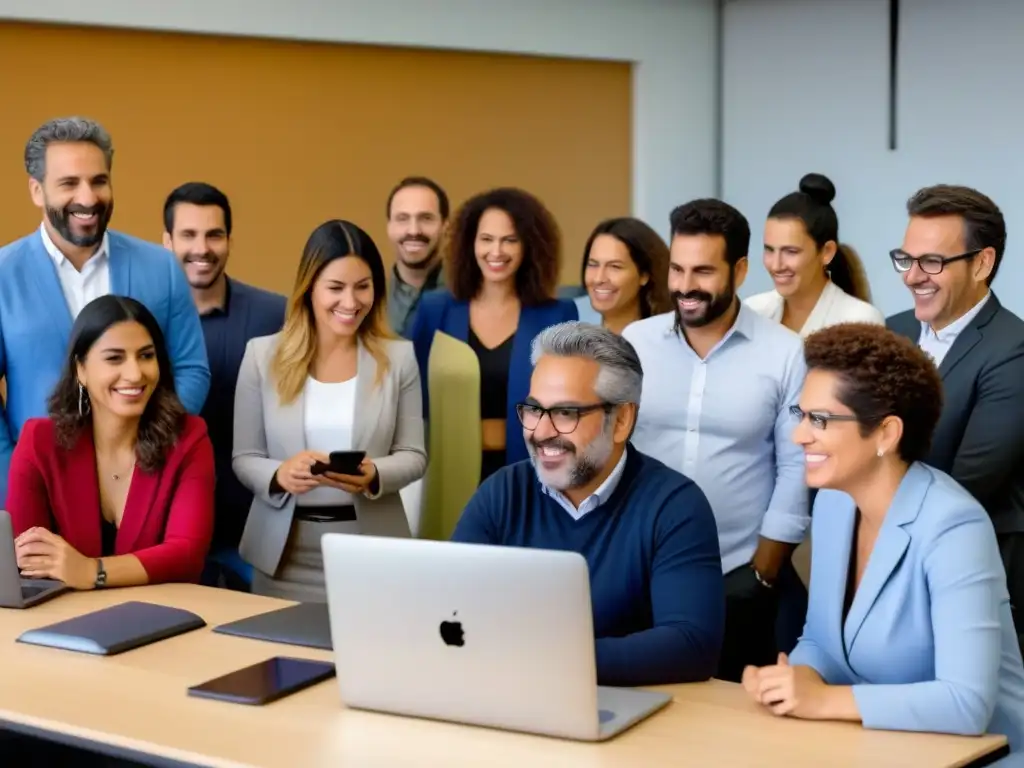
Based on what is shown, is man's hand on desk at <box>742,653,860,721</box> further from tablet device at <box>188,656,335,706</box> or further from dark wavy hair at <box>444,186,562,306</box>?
dark wavy hair at <box>444,186,562,306</box>

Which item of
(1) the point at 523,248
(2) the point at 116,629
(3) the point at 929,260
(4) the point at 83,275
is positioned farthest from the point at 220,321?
(3) the point at 929,260

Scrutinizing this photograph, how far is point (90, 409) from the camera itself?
11.2ft

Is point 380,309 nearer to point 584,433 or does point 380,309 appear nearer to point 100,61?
point 584,433

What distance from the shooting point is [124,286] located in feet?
12.2

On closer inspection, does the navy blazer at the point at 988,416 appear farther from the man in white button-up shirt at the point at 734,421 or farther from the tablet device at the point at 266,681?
the tablet device at the point at 266,681

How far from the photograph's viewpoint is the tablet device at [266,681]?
2391 mm

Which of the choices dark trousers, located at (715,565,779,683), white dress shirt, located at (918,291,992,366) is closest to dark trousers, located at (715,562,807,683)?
dark trousers, located at (715,565,779,683)

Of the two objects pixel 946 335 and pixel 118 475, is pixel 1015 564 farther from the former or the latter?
pixel 118 475

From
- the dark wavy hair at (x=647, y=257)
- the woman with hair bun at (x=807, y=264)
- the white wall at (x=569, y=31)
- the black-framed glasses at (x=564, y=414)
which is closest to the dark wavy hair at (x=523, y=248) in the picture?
the dark wavy hair at (x=647, y=257)

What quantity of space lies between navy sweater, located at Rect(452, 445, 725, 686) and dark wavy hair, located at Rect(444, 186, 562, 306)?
1.36m

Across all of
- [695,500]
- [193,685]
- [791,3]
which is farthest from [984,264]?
[791,3]

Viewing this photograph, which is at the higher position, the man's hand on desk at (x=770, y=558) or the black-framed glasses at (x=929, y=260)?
the black-framed glasses at (x=929, y=260)

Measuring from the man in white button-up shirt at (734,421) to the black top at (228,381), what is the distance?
126cm

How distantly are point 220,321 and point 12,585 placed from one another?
1.32 m
